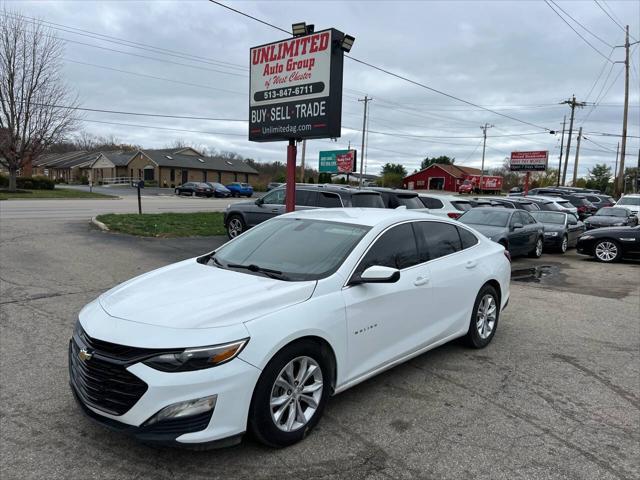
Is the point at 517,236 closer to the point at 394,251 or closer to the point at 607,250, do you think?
the point at 607,250

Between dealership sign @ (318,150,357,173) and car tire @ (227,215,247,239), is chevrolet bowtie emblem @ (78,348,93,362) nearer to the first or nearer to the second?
car tire @ (227,215,247,239)

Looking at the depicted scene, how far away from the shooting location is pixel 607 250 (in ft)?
44.5

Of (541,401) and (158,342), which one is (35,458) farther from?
(541,401)

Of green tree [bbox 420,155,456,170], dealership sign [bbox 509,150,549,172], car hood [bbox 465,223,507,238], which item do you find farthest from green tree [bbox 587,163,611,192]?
car hood [bbox 465,223,507,238]

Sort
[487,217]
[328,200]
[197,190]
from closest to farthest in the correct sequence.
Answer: [328,200]
[487,217]
[197,190]

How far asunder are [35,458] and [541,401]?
3806mm

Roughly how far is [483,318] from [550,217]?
12954 mm

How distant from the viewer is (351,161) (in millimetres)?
38156

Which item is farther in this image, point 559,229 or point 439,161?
point 439,161

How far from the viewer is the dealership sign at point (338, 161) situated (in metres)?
38.2

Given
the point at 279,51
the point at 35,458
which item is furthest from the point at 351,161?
the point at 35,458

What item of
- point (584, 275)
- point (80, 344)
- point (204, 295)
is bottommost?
point (584, 275)

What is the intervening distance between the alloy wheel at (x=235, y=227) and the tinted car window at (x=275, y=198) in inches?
42.0

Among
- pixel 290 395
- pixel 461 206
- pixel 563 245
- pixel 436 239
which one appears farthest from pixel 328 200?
pixel 290 395
